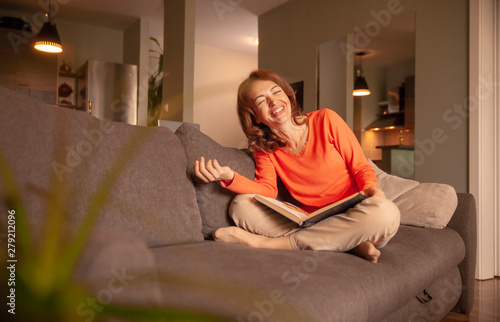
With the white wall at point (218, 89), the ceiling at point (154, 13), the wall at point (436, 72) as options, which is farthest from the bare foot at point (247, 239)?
the white wall at point (218, 89)

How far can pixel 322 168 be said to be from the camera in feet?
5.06

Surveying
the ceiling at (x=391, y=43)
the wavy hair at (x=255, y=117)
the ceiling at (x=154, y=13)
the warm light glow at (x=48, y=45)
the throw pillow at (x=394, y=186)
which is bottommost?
the throw pillow at (x=394, y=186)

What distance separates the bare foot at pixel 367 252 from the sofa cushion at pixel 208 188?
0.50m

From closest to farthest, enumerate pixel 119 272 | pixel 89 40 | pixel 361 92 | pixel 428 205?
pixel 119 272 → pixel 428 205 → pixel 361 92 → pixel 89 40

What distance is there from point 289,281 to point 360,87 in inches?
122

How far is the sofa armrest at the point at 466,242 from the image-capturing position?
5.61 ft

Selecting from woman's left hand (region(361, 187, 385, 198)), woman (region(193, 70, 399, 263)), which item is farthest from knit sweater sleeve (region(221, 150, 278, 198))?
woman's left hand (region(361, 187, 385, 198))

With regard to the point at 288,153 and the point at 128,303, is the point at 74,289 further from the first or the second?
the point at 288,153

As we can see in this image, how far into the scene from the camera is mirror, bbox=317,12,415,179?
3135mm

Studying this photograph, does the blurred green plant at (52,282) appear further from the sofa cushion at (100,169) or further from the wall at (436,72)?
the wall at (436,72)

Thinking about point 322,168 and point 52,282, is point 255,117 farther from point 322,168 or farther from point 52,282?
point 52,282

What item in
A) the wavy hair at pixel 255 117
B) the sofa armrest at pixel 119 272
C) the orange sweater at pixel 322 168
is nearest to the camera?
the sofa armrest at pixel 119 272

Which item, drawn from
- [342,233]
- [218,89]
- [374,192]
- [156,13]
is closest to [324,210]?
[342,233]

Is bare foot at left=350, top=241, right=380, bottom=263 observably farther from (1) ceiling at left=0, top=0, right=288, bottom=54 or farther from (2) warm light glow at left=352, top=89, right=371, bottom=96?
(1) ceiling at left=0, top=0, right=288, bottom=54
